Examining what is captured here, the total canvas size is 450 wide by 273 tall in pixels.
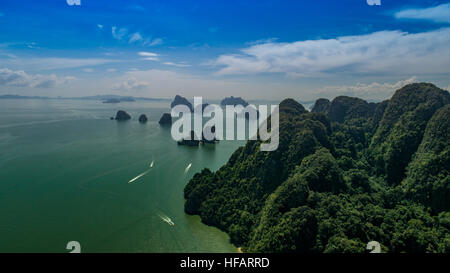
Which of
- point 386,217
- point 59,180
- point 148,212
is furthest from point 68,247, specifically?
point 386,217

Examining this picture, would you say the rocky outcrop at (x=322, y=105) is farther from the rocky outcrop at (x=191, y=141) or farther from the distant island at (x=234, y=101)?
the distant island at (x=234, y=101)

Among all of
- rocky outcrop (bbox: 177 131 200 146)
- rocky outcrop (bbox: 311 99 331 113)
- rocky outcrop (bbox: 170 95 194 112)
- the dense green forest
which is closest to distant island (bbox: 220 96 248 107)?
rocky outcrop (bbox: 170 95 194 112)

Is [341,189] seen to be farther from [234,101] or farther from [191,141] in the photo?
[234,101]

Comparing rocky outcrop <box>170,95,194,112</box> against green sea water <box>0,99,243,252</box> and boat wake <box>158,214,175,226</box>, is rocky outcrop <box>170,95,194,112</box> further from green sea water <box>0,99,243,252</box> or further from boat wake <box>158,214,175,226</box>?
boat wake <box>158,214,175,226</box>

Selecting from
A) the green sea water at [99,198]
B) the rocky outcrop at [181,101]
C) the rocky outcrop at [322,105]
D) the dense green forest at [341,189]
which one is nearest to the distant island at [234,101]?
the rocky outcrop at [181,101]

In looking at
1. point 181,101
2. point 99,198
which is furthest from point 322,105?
point 181,101

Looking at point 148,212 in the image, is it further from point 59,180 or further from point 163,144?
point 163,144

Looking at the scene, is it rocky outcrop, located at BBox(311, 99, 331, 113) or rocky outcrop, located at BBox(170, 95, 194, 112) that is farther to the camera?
rocky outcrop, located at BBox(170, 95, 194, 112)
